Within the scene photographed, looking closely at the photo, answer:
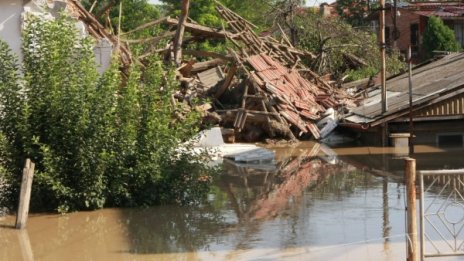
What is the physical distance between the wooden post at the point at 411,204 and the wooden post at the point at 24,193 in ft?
20.1

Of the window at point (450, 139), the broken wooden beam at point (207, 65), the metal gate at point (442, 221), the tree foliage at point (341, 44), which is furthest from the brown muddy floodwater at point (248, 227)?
the tree foliage at point (341, 44)

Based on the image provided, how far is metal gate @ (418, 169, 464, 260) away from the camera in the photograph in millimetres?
7969

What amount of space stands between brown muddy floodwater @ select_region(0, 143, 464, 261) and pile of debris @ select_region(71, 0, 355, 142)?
24.0 feet

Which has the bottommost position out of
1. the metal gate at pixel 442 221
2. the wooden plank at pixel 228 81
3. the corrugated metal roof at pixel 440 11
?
the metal gate at pixel 442 221

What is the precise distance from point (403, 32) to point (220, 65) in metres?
29.8

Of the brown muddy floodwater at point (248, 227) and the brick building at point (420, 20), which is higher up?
the brick building at point (420, 20)

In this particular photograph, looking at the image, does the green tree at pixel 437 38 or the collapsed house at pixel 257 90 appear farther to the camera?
the green tree at pixel 437 38

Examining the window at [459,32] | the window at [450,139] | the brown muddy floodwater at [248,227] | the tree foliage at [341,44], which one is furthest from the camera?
the window at [459,32]

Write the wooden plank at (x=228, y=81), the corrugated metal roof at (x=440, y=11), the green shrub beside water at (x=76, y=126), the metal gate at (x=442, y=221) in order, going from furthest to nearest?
1. the corrugated metal roof at (x=440, y=11)
2. the wooden plank at (x=228, y=81)
3. the green shrub beside water at (x=76, y=126)
4. the metal gate at (x=442, y=221)

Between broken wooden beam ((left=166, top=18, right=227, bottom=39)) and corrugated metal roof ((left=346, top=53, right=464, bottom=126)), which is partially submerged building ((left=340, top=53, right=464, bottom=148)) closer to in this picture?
corrugated metal roof ((left=346, top=53, right=464, bottom=126))

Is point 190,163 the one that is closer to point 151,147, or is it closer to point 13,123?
point 151,147

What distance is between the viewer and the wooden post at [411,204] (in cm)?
779

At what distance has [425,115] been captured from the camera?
22266 millimetres

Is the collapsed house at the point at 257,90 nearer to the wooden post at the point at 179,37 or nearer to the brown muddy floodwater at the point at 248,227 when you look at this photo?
the wooden post at the point at 179,37
